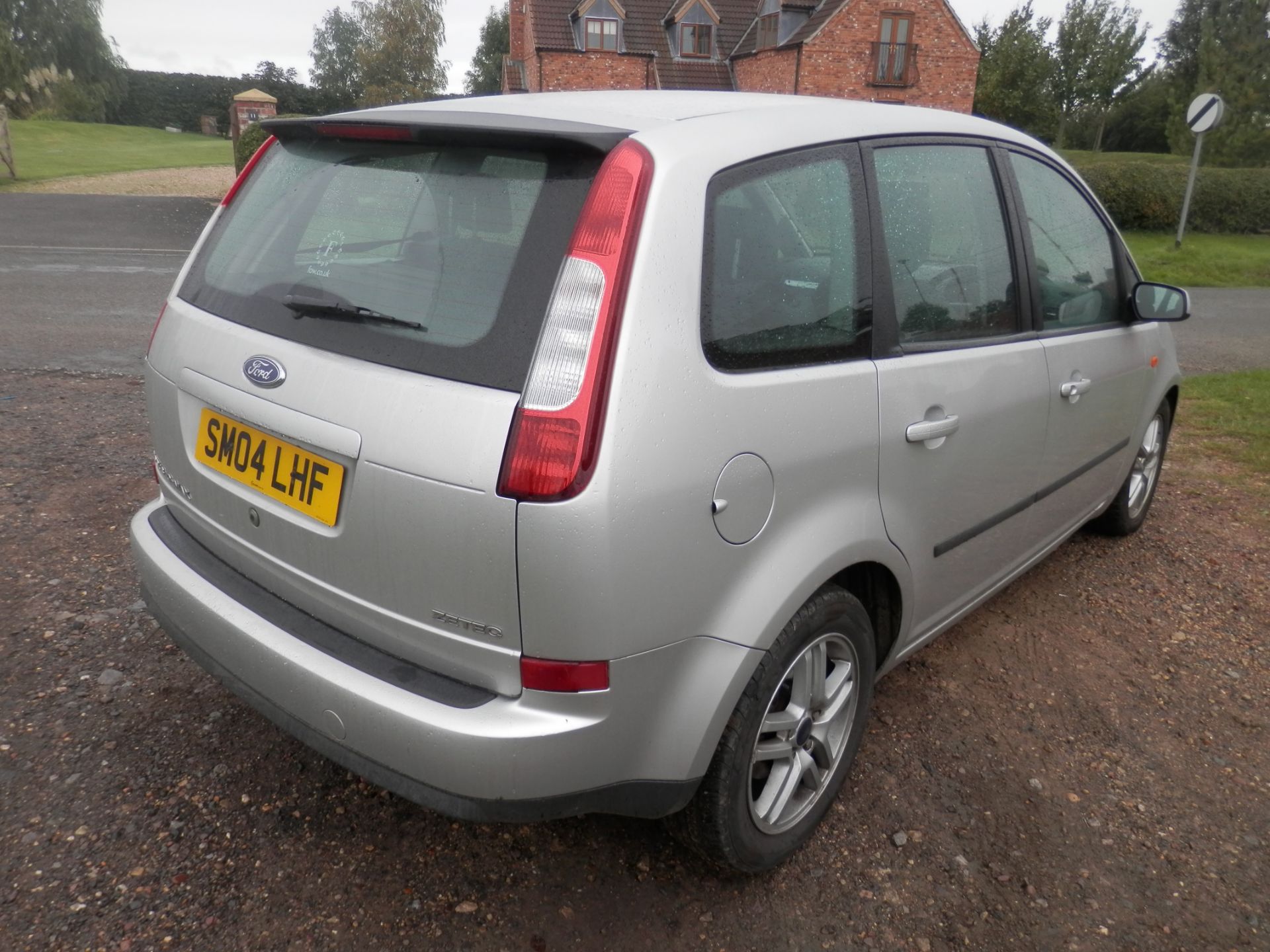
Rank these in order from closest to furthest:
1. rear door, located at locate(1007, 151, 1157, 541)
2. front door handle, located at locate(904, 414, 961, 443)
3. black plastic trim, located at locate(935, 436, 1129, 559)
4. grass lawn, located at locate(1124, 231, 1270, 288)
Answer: front door handle, located at locate(904, 414, 961, 443) < black plastic trim, located at locate(935, 436, 1129, 559) < rear door, located at locate(1007, 151, 1157, 541) < grass lawn, located at locate(1124, 231, 1270, 288)

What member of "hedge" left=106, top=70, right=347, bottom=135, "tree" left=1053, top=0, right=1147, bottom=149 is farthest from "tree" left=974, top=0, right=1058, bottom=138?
"hedge" left=106, top=70, right=347, bottom=135

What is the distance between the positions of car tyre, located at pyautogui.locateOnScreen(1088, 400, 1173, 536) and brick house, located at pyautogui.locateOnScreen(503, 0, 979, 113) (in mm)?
31430

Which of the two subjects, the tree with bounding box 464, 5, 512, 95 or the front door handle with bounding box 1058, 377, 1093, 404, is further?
the tree with bounding box 464, 5, 512, 95

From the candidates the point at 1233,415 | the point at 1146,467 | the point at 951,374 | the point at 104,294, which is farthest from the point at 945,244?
the point at 104,294

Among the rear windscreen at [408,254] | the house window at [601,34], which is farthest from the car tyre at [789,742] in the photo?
the house window at [601,34]

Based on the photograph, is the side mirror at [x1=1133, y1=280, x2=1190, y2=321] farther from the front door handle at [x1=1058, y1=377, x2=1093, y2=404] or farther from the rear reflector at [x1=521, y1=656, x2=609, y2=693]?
the rear reflector at [x1=521, y1=656, x2=609, y2=693]

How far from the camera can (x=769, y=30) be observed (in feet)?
124

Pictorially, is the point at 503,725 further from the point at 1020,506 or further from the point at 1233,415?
the point at 1233,415

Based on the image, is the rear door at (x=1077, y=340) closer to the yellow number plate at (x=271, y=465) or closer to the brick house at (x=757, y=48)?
the yellow number plate at (x=271, y=465)

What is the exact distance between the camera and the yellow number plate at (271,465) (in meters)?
1.98

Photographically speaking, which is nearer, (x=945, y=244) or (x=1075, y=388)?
(x=945, y=244)

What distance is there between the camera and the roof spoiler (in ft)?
6.29

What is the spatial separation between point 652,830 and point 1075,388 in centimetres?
199

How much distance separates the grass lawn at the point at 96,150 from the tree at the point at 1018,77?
31732 mm
